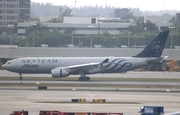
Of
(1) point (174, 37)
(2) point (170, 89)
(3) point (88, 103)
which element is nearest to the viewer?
(3) point (88, 103)

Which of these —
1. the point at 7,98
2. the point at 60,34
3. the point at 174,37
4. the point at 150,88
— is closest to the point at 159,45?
the point at 150,88

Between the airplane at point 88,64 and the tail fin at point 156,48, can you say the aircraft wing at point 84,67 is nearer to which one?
the airplane at point 88,64

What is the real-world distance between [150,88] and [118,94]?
9.08 m

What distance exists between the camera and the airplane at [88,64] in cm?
7544

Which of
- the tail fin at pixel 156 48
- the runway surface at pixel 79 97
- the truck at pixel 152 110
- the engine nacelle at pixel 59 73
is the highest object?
the tail fin at pixel 156 48

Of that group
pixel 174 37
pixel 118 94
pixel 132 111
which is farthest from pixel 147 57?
pixel 174 37

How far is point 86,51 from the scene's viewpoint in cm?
10069

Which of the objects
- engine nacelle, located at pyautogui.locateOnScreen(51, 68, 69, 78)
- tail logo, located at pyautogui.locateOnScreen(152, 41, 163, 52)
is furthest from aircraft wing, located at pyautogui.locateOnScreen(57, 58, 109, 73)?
tail logo, located at pyautogui.locateOnScreen(152, 41, 163, 52)

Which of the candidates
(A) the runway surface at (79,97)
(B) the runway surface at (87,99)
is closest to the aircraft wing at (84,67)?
(B) the runway surface at (87,99)

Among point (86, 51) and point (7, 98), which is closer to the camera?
point (7, 98)

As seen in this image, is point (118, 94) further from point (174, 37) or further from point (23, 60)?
point (174, 37)

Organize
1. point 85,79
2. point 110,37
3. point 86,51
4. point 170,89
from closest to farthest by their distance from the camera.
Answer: point 170,89 < point 85,79 < point 86,51 < point 110,37

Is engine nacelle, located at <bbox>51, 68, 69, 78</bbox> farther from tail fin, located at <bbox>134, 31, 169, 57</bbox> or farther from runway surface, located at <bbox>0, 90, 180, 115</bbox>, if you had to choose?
runway surface, located at <bbox>0, 90, 180, 115</bbox>

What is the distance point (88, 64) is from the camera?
75625 millimetres
